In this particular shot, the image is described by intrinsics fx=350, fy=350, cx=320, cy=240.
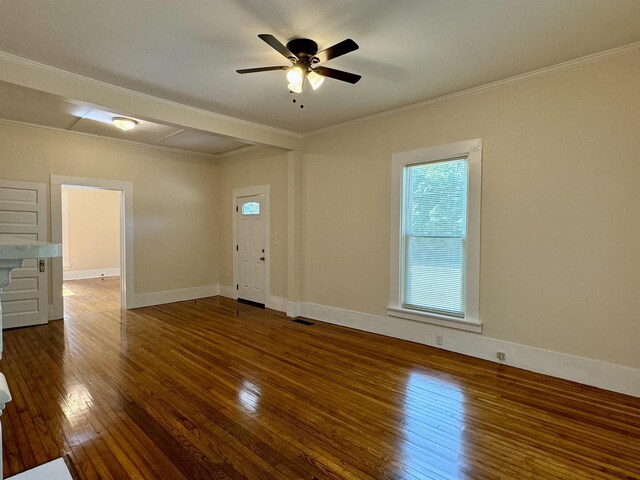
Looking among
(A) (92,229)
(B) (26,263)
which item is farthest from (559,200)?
(A) (92,229)

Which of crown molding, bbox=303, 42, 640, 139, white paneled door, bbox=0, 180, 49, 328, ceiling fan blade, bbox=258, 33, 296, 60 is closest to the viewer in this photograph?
ceiling fan blade, bbox=258, 33, 296, 60

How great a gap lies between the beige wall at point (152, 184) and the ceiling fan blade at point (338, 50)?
15.5ft

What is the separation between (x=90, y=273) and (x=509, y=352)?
11.0 meters

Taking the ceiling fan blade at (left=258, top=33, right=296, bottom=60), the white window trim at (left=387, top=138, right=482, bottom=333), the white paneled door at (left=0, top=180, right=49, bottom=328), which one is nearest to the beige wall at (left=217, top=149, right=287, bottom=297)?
the white window trim at (left=387, top=138, right=482, bottom=333)

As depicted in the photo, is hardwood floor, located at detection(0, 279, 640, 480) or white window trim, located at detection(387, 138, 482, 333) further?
white window trim, located at detection(387, 138, 482, 333)

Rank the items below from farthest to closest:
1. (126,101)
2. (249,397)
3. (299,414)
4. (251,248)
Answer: (251,248)
(126,101)
(249,397)
(299,414)

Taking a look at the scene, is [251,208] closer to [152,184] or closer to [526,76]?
[152,184]

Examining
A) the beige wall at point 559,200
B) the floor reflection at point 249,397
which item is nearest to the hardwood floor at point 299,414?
the floor reflection at point 249,397

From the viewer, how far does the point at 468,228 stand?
12.7 feet

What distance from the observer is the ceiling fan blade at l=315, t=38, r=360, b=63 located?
7.92 feet

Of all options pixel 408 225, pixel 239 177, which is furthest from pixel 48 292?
pixel 408 225

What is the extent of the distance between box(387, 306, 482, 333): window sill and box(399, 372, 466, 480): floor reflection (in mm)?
862

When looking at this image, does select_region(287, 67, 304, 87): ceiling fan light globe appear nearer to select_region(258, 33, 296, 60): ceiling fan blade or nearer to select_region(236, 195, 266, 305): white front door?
select_region(258, 33, 296, 60): ceiling fan blade

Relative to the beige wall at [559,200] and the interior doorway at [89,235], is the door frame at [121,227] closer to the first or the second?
the interior doorway at [89,235]
